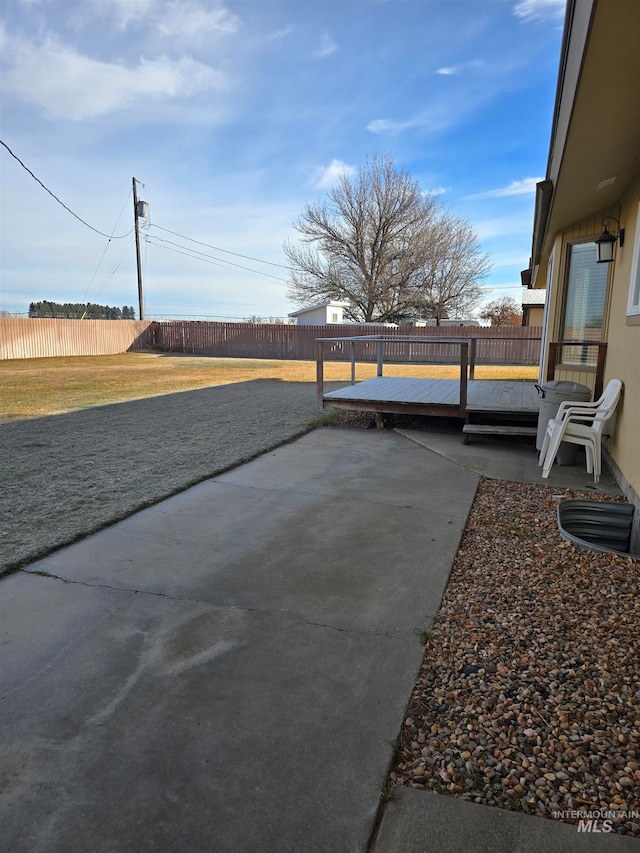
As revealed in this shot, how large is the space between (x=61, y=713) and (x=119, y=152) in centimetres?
2579

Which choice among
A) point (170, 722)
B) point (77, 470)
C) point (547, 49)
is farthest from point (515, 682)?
point (547, 49)

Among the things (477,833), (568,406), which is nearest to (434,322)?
(568,406)

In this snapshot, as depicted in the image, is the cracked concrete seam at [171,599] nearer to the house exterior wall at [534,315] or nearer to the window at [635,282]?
the window at [635,282]

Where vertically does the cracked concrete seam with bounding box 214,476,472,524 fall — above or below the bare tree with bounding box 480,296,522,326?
below

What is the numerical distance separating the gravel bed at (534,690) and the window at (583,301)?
4.20m

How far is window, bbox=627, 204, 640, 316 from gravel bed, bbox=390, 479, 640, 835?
2381 millimetres

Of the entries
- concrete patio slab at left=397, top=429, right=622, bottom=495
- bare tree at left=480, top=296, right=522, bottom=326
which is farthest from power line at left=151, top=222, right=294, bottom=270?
concrete patio slab at left=397, top=429, right=622, bottom=495

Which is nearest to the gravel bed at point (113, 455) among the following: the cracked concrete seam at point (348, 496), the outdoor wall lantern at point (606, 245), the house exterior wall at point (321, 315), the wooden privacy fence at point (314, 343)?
the cracked concrete seam at point (348, 496)

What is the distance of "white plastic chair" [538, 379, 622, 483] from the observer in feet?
15.2

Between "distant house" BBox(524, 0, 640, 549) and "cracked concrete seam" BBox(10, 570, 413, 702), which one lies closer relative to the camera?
"cracked concrete seam" BBox(10, 570, 413, 702)

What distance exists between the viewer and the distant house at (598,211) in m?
2.47

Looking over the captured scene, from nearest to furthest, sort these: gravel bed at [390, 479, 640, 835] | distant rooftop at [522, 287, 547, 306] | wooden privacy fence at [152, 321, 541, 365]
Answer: gravel bed at [390, 479, 640, 835] < distant rooftop at [522, 287, 547, 306] < wooden privacy fence at [152, 321, 541, 365]

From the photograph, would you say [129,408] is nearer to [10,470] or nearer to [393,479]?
[10,470]

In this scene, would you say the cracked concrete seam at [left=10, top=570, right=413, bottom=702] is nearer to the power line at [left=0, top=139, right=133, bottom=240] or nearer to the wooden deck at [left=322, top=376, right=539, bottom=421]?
the wooden deck at [left=322, top=376, right=539, bottom=421]
